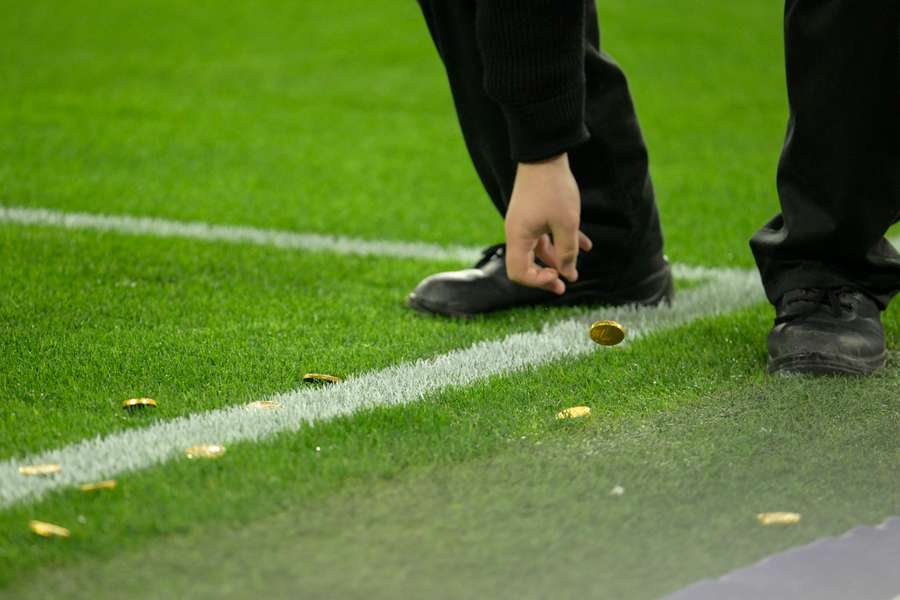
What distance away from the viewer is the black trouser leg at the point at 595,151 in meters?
2.64

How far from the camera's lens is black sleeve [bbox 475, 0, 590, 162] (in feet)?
5.82

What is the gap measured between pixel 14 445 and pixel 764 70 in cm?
656

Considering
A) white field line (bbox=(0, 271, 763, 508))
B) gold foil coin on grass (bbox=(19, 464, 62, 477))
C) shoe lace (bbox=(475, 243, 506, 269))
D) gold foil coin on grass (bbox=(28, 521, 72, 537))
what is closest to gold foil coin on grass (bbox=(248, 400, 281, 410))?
white field line (bbox=(0, 271, 763, 508))

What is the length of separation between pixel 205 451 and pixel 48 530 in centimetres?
31

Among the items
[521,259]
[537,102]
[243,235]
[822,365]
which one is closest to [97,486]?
[521,259]

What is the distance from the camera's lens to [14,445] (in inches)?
71.6

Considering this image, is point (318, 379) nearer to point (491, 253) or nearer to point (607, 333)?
point (607, 333)

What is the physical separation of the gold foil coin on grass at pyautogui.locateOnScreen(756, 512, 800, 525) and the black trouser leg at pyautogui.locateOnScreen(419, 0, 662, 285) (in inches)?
46.4

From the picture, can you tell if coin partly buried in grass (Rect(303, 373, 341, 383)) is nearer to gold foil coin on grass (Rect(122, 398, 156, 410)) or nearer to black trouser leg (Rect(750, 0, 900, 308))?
gold foil coin on grass (Rect(122, 398, 156, 410))

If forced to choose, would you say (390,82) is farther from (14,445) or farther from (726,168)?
(14,445)

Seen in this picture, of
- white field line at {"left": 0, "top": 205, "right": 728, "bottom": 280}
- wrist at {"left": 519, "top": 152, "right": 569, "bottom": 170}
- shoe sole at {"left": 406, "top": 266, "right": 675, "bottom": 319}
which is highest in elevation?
wrist at {"left": 519, "top": 152, "right": 569, "bottom": 170}

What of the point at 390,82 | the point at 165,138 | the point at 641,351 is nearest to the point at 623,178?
the point at 641,351

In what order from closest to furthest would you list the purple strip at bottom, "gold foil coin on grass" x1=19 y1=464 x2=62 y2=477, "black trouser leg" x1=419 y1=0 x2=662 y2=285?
the purple strip at bottom
"gold foil coin on grass" x1=19 y1=464 x2=62 y2=477
"black trouser leg" x1=419 y1=0 x2=662 y2=285

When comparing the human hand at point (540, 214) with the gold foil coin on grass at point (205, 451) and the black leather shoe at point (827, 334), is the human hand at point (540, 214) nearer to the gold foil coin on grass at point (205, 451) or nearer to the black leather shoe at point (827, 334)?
the gold foil coin on grass at point (205, 451)
